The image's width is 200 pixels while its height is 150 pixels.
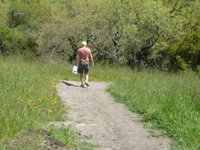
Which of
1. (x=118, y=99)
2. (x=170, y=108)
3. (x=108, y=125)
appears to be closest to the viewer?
(x=108, y=125)

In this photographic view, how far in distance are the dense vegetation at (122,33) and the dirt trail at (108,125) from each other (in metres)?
14.6

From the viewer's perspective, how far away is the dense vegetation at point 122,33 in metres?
28.9

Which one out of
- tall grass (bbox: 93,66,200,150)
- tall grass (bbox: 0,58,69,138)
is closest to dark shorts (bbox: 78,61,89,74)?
tall grass (bbox: 93,66,200,150)

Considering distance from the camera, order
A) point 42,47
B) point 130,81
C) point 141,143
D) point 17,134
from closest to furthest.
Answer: point 17,134
point 141,143
point 130,81
point 42,47

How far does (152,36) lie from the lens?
30047 mm

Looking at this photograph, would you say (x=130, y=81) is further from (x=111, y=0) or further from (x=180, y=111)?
(x=111, y=0)

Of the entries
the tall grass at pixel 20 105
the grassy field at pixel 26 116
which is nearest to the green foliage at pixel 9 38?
the tall grass at pixel 20 105

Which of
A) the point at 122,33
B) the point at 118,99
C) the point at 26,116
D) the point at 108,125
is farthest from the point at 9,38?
the point at 26,116

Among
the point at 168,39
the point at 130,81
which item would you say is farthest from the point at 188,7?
the point at 130,81

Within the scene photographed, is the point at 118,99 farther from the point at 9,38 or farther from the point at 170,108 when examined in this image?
the point at 9,38

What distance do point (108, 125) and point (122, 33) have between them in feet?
73.1

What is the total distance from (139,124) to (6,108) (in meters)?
2.74

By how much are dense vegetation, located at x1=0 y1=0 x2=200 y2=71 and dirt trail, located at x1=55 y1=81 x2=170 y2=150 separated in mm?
14636

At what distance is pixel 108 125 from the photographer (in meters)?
8.57
